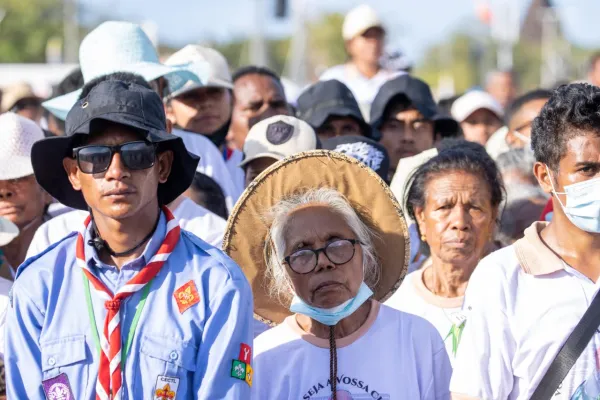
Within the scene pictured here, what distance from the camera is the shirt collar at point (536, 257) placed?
390 cm

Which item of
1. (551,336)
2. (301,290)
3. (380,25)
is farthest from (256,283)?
(380,25)

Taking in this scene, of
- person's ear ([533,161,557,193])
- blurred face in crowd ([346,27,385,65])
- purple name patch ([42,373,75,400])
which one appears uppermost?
blurred face in crowd ([346,27,385,65])

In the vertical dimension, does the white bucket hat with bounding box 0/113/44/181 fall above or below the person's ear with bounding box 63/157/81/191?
above

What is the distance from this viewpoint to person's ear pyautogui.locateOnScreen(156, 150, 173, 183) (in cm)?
414

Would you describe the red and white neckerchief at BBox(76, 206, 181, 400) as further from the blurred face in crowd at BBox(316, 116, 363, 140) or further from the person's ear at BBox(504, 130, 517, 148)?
the person's ear at BBox(504, 130, 517, 148)

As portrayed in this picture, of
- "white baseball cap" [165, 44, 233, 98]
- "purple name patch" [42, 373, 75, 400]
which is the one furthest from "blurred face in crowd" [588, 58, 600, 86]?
"purple name patch" [42, 373, 75, 400]

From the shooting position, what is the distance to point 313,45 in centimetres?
7044

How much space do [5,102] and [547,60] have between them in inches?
2600

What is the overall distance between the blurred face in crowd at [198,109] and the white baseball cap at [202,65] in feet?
0.17

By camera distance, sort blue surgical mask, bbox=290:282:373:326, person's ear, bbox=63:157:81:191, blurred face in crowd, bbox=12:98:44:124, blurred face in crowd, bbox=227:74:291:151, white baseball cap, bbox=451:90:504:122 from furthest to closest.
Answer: white baseball cap, bbox=451:90:504:122
blurred face in crowd, bbox=12:98:44:124
blurred face in crowd, bbox=227:74:291:151
blue surgical mask, bbox=290:282:373:326
person's ear, bbox=63:157:81:191

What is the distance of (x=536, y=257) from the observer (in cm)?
394

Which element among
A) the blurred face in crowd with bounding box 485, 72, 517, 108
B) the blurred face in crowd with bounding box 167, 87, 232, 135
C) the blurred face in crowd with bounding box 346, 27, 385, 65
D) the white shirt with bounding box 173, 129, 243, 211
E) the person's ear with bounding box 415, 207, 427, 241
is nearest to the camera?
the person's ear with bounding box 415, 207, 427, 241

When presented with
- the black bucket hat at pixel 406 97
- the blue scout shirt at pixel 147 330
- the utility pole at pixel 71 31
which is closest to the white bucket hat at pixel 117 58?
the black bucket hat at pixel 406 97

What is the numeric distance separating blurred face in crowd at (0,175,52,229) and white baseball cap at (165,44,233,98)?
51.2 inches
